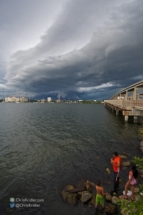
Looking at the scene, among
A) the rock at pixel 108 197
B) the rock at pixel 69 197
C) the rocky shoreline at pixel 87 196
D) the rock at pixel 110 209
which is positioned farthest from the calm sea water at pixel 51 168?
the rock at pixel 108 197

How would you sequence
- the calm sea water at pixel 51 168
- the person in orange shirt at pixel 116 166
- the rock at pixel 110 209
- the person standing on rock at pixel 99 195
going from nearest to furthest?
the rock at pixel 110 209 → the person standing on rock at pixel 99 195 → the calm sea water at pixel 51 168 → the person in orange shirt at pixel 116 166

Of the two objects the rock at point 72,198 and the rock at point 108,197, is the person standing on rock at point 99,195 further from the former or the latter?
the rock at point 72,198

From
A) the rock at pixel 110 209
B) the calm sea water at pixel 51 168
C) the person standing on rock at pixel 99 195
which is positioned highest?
the person standing on rock at pixel 99 195

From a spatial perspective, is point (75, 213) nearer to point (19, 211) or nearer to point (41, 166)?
point (19, 211)

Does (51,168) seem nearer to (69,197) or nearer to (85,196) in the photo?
(69,197)

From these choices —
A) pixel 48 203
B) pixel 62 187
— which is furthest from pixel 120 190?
pixel 48 203

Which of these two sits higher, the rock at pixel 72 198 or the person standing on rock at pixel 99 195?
the person standing on rock at pixel 99 195

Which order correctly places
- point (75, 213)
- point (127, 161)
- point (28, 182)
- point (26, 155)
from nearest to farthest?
point (75, 213) → point (28, 182) → point (127, 161) → point (26, 155)

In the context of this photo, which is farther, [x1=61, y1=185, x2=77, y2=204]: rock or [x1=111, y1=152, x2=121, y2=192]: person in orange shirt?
[x1=111, y1=152, x2=121, y2=192]: person in orange shirt

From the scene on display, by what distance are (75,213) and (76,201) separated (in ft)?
2.58

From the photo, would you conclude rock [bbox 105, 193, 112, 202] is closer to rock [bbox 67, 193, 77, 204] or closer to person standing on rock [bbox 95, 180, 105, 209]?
person standing on rock [bbox 95, 180, 105, 209]

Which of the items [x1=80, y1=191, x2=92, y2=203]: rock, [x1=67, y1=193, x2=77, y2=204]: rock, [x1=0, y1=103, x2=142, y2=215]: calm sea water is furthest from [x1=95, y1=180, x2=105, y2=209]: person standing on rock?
[x1=67, y1=193, x2=77, y2=204]: rock

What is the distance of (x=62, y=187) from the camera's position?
952 centimetres

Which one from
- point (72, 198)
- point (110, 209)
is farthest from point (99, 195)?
Answer: point (72, 198)
